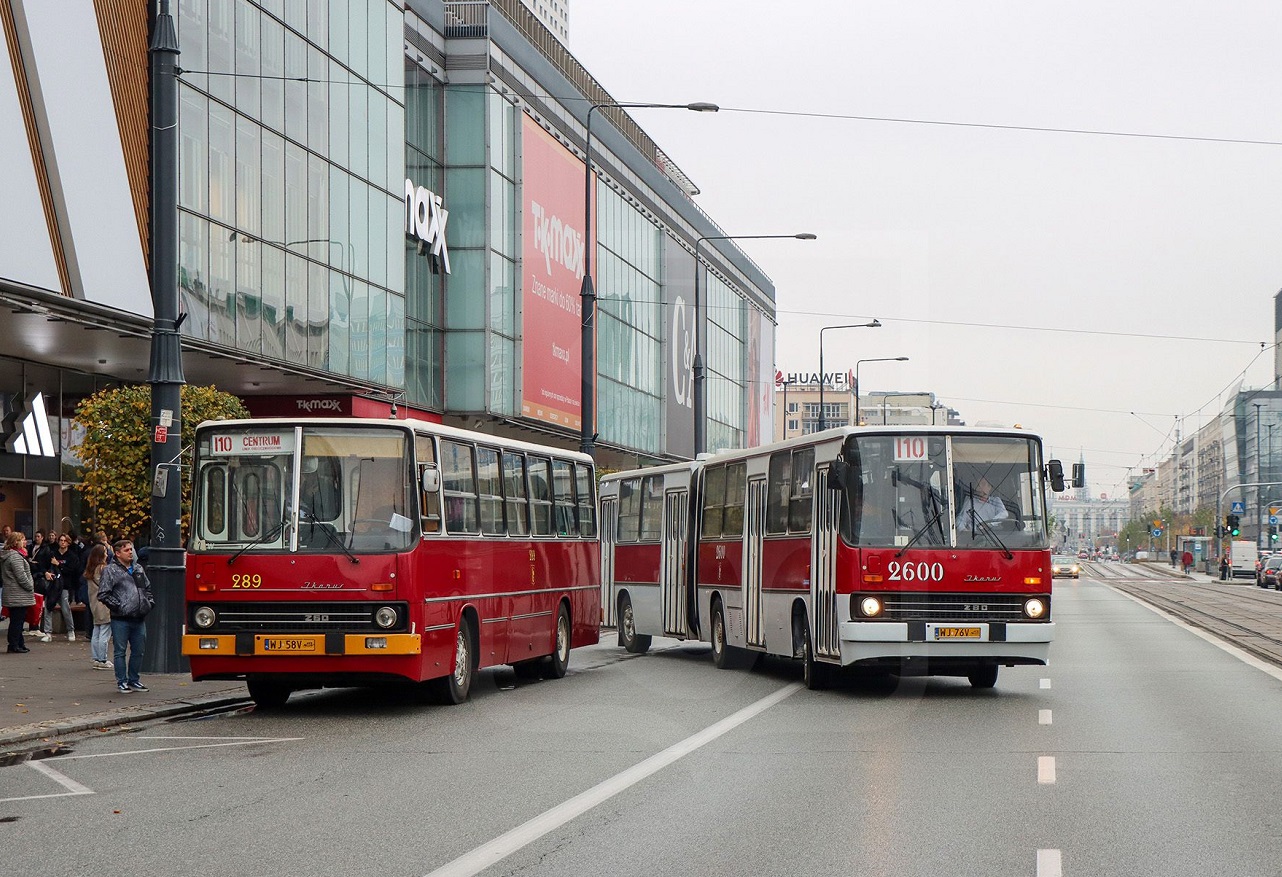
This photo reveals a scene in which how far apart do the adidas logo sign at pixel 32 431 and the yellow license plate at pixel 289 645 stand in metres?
16.8

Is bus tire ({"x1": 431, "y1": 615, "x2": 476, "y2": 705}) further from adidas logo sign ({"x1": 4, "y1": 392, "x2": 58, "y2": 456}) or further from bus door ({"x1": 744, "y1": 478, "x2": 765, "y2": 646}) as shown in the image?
adidas logo sign ({"x1": 4, "y1": 392, "x2": 58, "y2": 456})

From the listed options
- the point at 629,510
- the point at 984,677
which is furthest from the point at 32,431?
the point at 984,677

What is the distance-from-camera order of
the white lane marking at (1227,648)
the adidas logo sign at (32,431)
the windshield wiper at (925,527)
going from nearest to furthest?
the windshield wiper at (925,527) → the white lane marking at (1227,648) → the adidas logo sign at (32,431)

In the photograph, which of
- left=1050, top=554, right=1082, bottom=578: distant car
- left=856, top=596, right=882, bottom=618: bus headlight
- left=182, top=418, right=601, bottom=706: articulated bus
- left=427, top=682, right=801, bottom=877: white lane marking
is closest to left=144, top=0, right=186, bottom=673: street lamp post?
left=182, top=418, right=601, bottom=706: articulated bus

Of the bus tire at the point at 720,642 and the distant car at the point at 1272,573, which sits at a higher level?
the distant car at the point at 1272,573

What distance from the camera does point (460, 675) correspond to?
1778cm

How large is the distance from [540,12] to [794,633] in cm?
14442

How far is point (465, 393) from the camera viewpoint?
46.3 m

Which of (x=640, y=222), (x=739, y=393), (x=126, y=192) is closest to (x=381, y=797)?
(x=126, y=192)

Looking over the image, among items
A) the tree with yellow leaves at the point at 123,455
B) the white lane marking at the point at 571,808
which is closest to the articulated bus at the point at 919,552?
the white lane marking at the point at 571,808

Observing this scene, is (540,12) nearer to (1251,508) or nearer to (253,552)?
(1251,508)

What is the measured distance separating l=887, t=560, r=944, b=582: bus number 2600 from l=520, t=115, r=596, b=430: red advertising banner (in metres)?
30.0

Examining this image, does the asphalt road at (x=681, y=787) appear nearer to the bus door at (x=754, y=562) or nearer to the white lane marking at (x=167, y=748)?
the white lane marking at (x=167, y=748)

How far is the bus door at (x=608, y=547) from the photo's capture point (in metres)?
28.4
